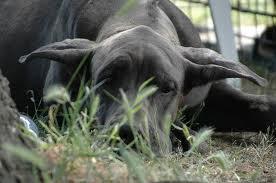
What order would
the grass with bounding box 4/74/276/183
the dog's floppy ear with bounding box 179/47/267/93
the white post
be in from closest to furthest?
the grass with bounding box 4/74/276/183, the dog's floppy ear with bounding box 179/47/267/93, the white post

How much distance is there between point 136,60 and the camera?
4148 millimetres

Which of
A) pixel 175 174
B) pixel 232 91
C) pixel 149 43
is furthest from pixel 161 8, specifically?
pixel 175 174

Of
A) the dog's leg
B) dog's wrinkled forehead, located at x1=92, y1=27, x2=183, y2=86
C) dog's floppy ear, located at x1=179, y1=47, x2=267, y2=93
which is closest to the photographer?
dog's wrinkled forehead, located at x1=92, y1=27, x2=183, y2=86

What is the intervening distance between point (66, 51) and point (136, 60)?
0.48 m

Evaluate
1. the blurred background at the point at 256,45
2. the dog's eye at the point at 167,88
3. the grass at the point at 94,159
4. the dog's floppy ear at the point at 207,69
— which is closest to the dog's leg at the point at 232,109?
the dog's floppy ear at the point at 207,69

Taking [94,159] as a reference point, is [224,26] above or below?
below

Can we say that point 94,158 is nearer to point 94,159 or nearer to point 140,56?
point 94,159

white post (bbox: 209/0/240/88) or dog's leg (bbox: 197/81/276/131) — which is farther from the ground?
white post (bbox: 209/0/240/88)

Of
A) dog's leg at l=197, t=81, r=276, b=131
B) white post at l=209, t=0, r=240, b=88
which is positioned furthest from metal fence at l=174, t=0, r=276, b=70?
dog's leg at l=197, t=81, r=276, b=131

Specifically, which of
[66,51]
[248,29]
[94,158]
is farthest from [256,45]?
[94,158]

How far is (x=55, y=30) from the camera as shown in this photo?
550 cm

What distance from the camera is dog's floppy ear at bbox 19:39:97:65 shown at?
4.35 meters

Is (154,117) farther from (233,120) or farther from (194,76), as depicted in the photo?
(233,120)

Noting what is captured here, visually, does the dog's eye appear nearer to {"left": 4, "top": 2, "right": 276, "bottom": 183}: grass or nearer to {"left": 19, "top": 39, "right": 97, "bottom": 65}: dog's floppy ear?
{"left": 19, "top": 39, "right": 97, "bottom": 65}: dog's floppy ear
